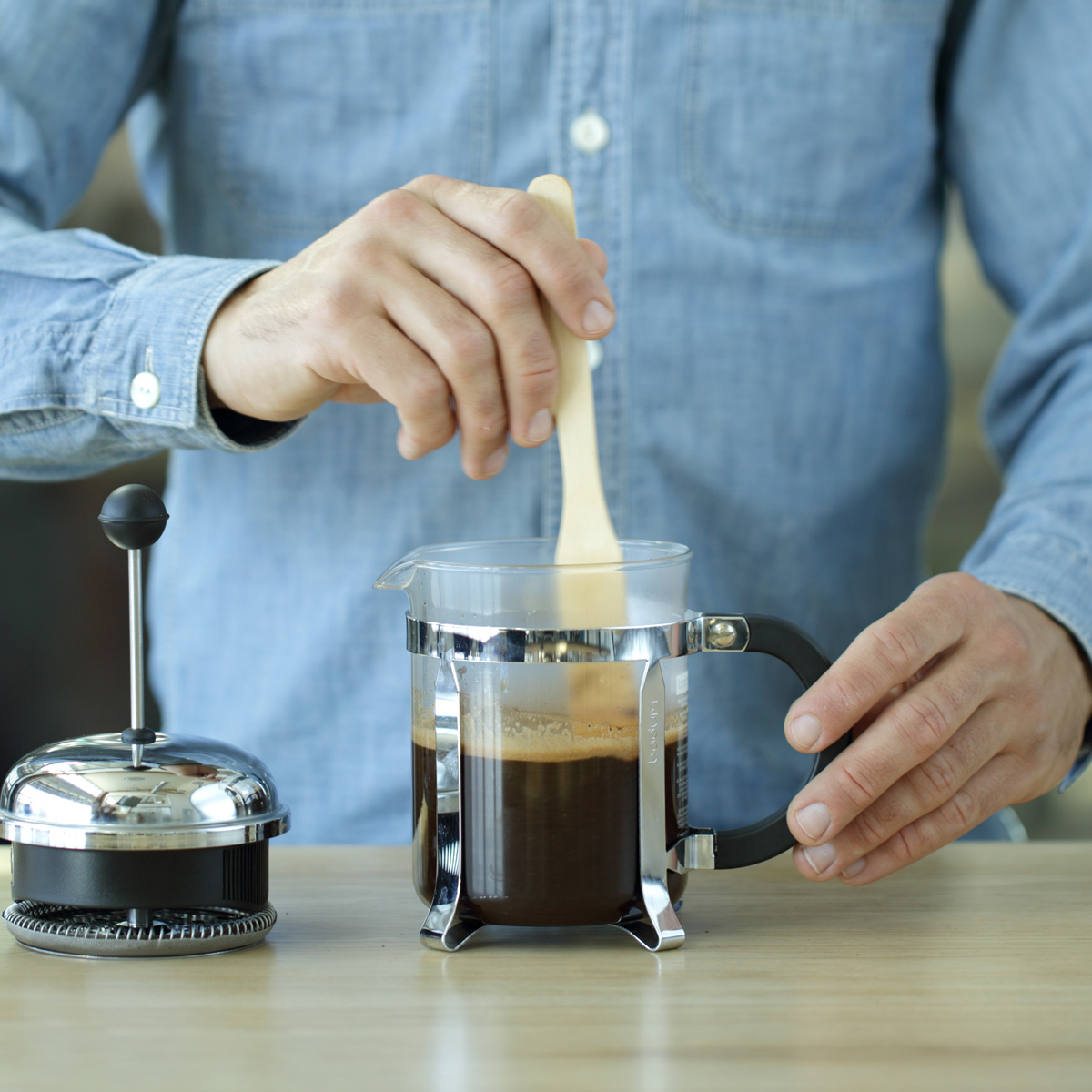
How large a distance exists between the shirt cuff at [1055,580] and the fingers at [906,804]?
0.15 m

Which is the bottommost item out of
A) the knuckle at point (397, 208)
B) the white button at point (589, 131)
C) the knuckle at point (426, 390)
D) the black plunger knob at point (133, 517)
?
the black plunger knob at point (133, 517)

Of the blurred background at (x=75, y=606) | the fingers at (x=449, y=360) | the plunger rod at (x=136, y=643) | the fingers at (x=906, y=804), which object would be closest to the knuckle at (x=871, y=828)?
the fingers at (x=906, y=804)

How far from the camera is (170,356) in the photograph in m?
0.89

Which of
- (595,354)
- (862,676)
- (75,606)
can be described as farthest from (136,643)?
(75,606)

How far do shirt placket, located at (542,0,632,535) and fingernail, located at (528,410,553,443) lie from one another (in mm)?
384

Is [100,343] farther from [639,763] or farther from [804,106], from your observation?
[804,106]

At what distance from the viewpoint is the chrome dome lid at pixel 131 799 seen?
664 millimetres

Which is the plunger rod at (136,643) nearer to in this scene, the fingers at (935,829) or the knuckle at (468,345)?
the knuckle at (468,345)

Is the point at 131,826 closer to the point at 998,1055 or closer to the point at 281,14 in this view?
the point at 998,1055

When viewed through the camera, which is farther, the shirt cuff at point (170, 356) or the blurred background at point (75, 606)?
the blurred background at point (75, 606)

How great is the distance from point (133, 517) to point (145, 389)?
251 millimetres

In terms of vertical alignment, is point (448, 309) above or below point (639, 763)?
above

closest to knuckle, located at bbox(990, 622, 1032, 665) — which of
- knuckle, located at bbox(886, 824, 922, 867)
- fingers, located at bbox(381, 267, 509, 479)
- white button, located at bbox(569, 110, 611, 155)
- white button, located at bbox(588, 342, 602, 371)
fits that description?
knuckle, located at bbox(886, 824, 922, 867)

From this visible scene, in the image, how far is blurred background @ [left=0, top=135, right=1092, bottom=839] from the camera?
257 cm
